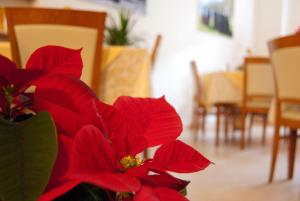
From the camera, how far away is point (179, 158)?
206mm

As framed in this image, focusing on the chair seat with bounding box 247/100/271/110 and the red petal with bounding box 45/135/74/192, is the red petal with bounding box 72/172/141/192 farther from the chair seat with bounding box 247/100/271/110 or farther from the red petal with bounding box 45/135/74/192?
the chair seat with bounding box 247/100/271/110

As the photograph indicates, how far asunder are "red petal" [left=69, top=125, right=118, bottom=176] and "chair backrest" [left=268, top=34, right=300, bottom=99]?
6.06ft

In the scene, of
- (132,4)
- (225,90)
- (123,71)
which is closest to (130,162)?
(123,71)

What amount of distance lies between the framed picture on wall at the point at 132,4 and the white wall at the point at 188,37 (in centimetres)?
8

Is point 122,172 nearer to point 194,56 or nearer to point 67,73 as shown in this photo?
point 67,73

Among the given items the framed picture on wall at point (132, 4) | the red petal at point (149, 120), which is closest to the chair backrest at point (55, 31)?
the red petal at point (149, 120)

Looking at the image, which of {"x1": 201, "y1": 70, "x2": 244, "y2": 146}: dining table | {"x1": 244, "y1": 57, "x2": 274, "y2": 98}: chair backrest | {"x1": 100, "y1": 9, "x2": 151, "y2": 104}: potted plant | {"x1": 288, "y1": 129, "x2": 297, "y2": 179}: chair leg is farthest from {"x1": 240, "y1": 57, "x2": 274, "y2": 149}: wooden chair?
{"x1": 100, "y1": 9, "x2": 151, "y2": 104}: potted plant

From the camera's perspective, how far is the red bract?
0.51ft

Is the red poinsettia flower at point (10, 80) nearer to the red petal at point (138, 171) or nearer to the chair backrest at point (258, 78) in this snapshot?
the red petal at point (138, 171)

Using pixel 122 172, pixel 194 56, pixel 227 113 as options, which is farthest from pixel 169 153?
pixel 194 56

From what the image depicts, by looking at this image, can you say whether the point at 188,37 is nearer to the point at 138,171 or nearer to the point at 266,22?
the point at 266,22

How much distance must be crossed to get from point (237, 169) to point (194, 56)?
285cm

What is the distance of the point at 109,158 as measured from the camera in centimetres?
17

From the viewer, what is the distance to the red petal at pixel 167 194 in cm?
18
